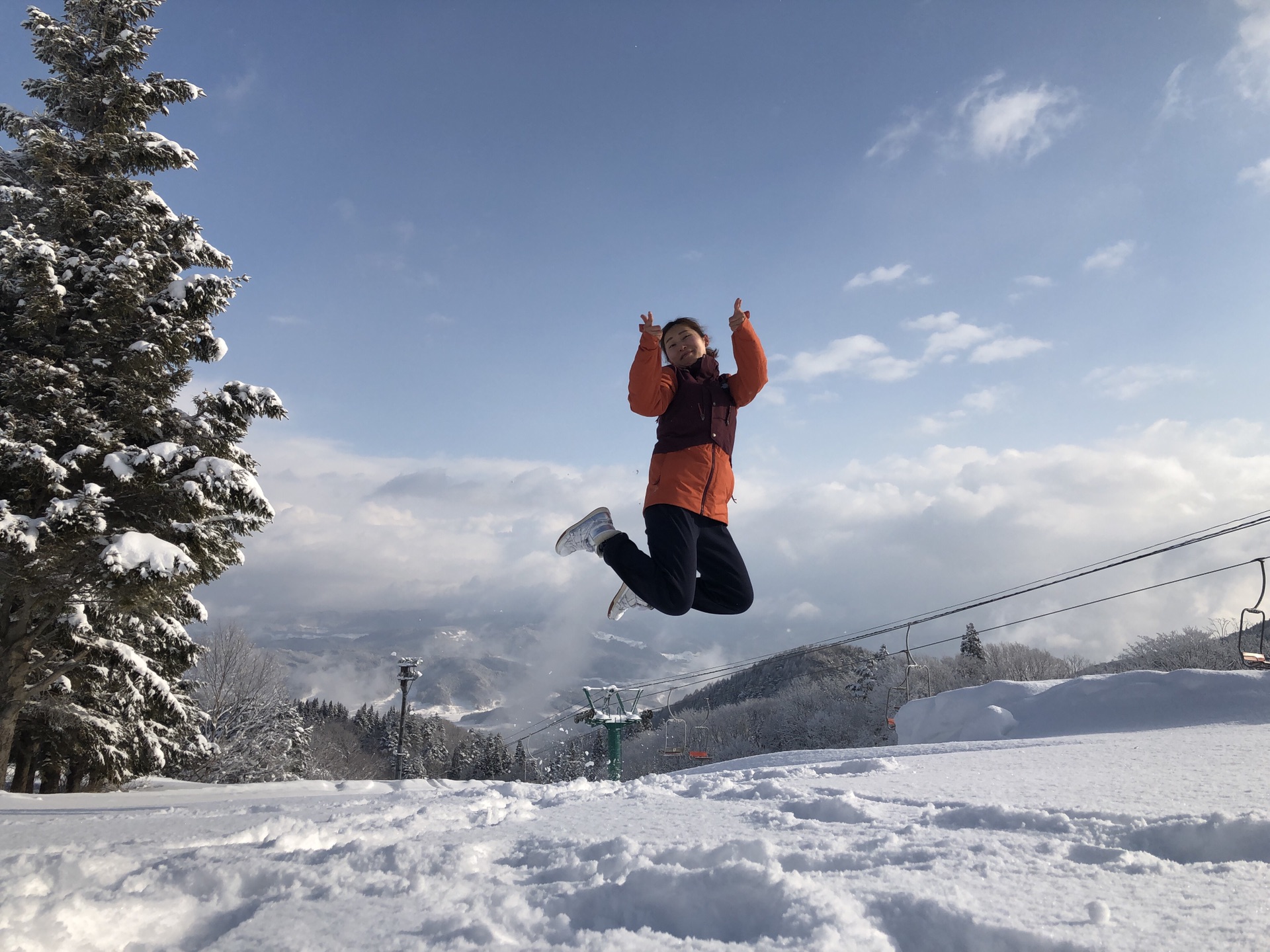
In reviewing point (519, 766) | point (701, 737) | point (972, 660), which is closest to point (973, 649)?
point (972, 660)

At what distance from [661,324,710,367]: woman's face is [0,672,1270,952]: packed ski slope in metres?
2.54

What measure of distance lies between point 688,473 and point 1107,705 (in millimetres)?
7686

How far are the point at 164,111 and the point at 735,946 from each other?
1320 centimetres

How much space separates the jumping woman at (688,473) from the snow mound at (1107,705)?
4828 millimetres

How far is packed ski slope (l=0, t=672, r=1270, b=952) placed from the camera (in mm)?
1439

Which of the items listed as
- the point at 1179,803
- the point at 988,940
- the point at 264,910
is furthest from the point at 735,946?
the point at 1179,803

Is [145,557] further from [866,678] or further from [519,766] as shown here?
[519,766]

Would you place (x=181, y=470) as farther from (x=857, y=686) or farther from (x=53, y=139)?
(x=857, y=686)

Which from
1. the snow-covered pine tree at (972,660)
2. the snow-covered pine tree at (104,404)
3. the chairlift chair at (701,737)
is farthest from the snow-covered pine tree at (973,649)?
the snow-covered pine tree at (104,404)

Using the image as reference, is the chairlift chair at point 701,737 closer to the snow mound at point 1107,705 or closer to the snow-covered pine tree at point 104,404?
the snow mound at point 1107,705

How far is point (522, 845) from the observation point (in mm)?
2271

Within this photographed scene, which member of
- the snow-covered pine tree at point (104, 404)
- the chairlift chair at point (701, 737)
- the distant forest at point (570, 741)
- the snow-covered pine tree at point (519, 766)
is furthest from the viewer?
the snow-covered pine tree at point (519, 766)

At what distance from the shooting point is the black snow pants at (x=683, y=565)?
3.83 m

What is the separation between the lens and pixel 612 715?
21375 millimetres
